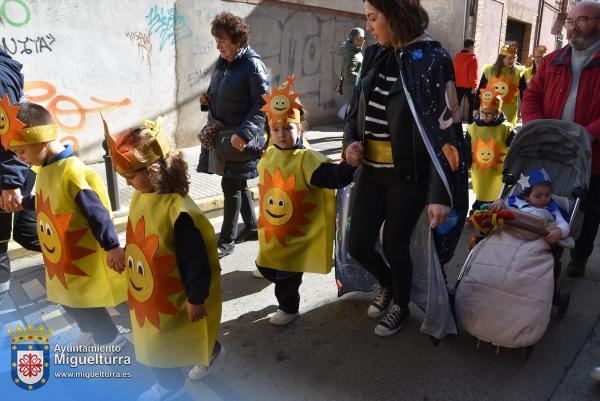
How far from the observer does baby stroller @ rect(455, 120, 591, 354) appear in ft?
9.39

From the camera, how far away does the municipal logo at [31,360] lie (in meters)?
2.59

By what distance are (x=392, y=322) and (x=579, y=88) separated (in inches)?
84.4

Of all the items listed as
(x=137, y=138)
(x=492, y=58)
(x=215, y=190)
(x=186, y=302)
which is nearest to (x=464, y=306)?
(x=186, y=302)

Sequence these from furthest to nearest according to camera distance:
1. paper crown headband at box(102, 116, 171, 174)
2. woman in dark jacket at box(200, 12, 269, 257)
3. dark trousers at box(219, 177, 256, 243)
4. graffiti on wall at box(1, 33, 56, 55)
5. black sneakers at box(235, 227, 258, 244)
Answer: graffiti on wall at box(1, 33, 56, 55) < black sneakers at box(235, 227, 258, 244) < dark trousers at box(219, 177, 256, 243) < woman in dark jacket at box(200, 12, 269, 257) < paper crown headband at box(102, 116, 171, 174)

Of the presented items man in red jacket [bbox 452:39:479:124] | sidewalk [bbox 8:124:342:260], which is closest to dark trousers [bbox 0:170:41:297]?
sidewalk [bbox 8:124:342:260]

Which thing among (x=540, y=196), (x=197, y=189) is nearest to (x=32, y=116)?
(x=540, y=196)

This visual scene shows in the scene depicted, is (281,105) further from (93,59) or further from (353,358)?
(93,59)

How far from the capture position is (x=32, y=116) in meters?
Result: 2.57

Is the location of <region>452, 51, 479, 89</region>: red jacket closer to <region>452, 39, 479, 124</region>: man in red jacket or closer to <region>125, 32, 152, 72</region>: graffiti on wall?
<region>452, 39, 479, 124</region>: man in red jacket

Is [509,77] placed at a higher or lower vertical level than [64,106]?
higher

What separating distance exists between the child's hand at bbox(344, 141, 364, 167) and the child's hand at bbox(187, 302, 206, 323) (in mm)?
1149

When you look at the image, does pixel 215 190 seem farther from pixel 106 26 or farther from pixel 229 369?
pixel 229 369

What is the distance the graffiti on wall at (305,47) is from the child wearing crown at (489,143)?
17.7 feet

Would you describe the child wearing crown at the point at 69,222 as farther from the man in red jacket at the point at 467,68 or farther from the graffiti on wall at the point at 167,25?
the man in red jacket at the point at 467,68
